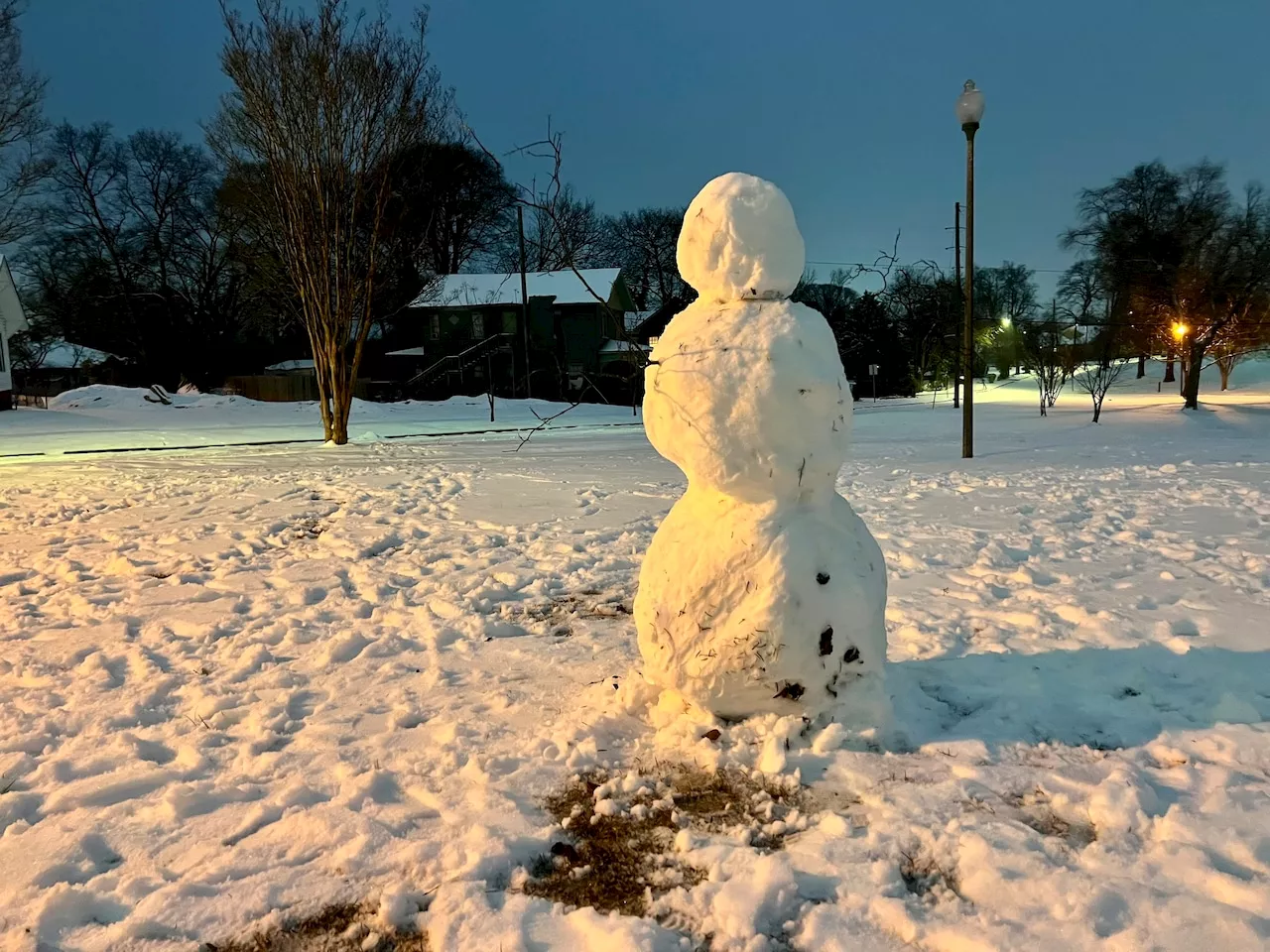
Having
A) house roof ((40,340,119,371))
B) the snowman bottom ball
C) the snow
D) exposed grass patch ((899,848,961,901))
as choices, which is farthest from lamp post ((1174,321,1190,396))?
house roof ((40,340,119,371))

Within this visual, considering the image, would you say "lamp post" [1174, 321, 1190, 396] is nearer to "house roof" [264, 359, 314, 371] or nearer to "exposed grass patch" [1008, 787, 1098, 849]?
"exposed grass patch" [1008, 787, 1098, 849]

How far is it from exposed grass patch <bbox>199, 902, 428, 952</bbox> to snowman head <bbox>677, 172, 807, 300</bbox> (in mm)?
2611

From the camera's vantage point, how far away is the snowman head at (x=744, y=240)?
3229 mm

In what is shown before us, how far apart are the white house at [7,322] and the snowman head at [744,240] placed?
35161 millimetres

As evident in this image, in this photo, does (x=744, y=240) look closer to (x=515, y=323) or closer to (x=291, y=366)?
(x=515, y=323)

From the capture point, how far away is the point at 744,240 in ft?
10.6

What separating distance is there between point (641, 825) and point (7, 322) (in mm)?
38532

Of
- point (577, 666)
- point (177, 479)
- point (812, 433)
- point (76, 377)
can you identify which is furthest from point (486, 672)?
point (76, 377)

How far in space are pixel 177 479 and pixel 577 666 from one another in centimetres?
937

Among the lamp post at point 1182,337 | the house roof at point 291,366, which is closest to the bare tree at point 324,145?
the lamp post at point 1182,337

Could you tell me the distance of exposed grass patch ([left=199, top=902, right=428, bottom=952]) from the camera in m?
2.19

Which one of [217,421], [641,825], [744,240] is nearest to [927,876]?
[641,825]

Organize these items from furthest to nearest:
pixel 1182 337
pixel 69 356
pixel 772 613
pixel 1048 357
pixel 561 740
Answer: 1. pixel 69 356
2. pixel 1048 357
3. pixel 1182 337
4. pixel 561 740
5. pixel 772 613

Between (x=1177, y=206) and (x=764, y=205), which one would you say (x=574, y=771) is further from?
(x=1177, y=206)
